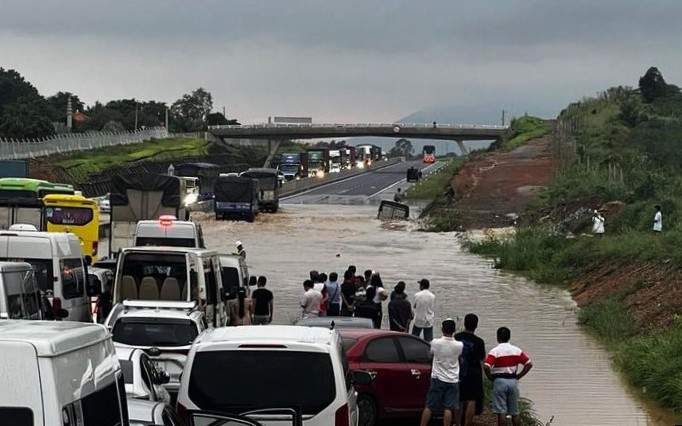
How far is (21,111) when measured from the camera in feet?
391

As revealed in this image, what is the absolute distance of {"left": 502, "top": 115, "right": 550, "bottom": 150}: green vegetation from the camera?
4898 inches

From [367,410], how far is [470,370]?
149 cm

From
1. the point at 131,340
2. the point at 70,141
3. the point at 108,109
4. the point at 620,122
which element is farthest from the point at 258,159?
the point at 131,340

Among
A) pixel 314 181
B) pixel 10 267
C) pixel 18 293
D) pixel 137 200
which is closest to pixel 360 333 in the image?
pixel 18 293

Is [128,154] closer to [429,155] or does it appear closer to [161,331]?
[429,155]

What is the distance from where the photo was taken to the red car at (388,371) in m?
14.3

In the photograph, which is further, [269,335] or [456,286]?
[456,286]

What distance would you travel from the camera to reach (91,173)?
90125mm

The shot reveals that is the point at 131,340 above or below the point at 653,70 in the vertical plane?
below

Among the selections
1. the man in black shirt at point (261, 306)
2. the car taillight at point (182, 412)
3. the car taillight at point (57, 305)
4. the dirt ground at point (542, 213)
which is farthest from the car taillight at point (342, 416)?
the dirt ground at point (542, 213)

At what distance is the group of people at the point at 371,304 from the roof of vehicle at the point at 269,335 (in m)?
9.46

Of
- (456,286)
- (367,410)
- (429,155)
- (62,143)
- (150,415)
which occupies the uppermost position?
(150,415)

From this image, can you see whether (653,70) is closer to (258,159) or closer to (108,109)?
(258,159)

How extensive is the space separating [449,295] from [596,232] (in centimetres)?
1090
